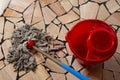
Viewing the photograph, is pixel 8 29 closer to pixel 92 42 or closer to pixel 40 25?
pixel 40 25

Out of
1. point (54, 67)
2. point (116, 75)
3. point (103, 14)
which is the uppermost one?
point (103, 14)

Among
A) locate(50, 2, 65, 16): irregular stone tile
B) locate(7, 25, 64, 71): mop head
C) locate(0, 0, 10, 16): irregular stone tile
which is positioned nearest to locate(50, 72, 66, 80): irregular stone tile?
locate(7, 25, 64, 71): mop head

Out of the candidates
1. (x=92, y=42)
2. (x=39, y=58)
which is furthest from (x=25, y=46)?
(x=92, y=42)

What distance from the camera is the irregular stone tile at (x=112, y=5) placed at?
52.0 inches

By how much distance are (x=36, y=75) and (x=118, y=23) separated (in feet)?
1.65

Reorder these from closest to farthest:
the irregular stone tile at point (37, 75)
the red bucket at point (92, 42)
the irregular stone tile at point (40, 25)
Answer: the red bucket at point (92, 42)
the irregular stone tile at point (37, 75)
the irregular stone tile at point (40, 25)

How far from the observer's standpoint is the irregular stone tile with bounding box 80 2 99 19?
1.30m

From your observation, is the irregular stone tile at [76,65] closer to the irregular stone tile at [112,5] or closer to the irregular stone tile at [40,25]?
the irregular stone tile at [40,25]

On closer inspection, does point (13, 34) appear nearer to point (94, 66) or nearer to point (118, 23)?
point (94, 66)

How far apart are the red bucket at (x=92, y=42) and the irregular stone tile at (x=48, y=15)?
20 centimetres

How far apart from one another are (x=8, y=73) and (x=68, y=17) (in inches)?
16.6

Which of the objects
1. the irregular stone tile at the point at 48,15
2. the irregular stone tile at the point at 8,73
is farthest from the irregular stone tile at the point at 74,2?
the irregular stone tile at the point at 8,73

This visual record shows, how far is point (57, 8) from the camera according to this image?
1.32 meters

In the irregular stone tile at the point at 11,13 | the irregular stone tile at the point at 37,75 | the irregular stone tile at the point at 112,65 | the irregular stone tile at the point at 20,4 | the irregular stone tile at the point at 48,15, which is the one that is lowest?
the irregular stone tile at the point at 112,65
